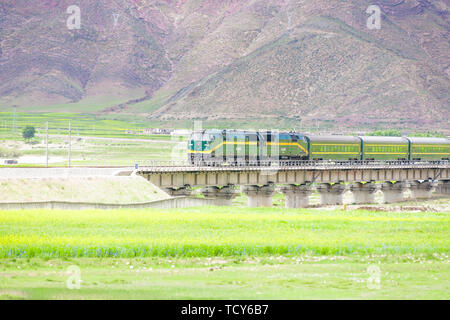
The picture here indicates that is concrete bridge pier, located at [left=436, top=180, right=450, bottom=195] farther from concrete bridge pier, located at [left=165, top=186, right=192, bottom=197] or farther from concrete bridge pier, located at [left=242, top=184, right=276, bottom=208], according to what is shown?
concrete bridge pier, located at [left=165, top=186, right=192, bottom=197]

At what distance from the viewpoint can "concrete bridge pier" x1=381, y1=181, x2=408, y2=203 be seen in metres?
115

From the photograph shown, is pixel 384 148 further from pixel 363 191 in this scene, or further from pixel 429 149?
pixel 429 149

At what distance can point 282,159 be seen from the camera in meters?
99.3

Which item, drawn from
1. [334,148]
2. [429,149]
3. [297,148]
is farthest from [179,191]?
[429,149]

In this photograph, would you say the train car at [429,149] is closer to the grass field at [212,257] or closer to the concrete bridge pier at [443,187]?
the concrete bridge pier at [443,187]

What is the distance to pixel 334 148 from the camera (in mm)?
109250

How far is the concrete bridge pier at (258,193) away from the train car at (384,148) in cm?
2837

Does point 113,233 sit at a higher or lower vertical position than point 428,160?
lower

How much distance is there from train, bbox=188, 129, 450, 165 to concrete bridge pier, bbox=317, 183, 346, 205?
14.1ft

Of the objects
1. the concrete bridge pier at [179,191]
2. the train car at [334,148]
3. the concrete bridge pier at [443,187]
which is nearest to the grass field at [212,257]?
the concrete bridge pier at [179,191]

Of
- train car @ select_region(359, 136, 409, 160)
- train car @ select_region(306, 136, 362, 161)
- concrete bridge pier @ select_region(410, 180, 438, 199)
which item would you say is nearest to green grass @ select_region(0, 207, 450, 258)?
train car @ select_region(306, 136, 362, 161)
